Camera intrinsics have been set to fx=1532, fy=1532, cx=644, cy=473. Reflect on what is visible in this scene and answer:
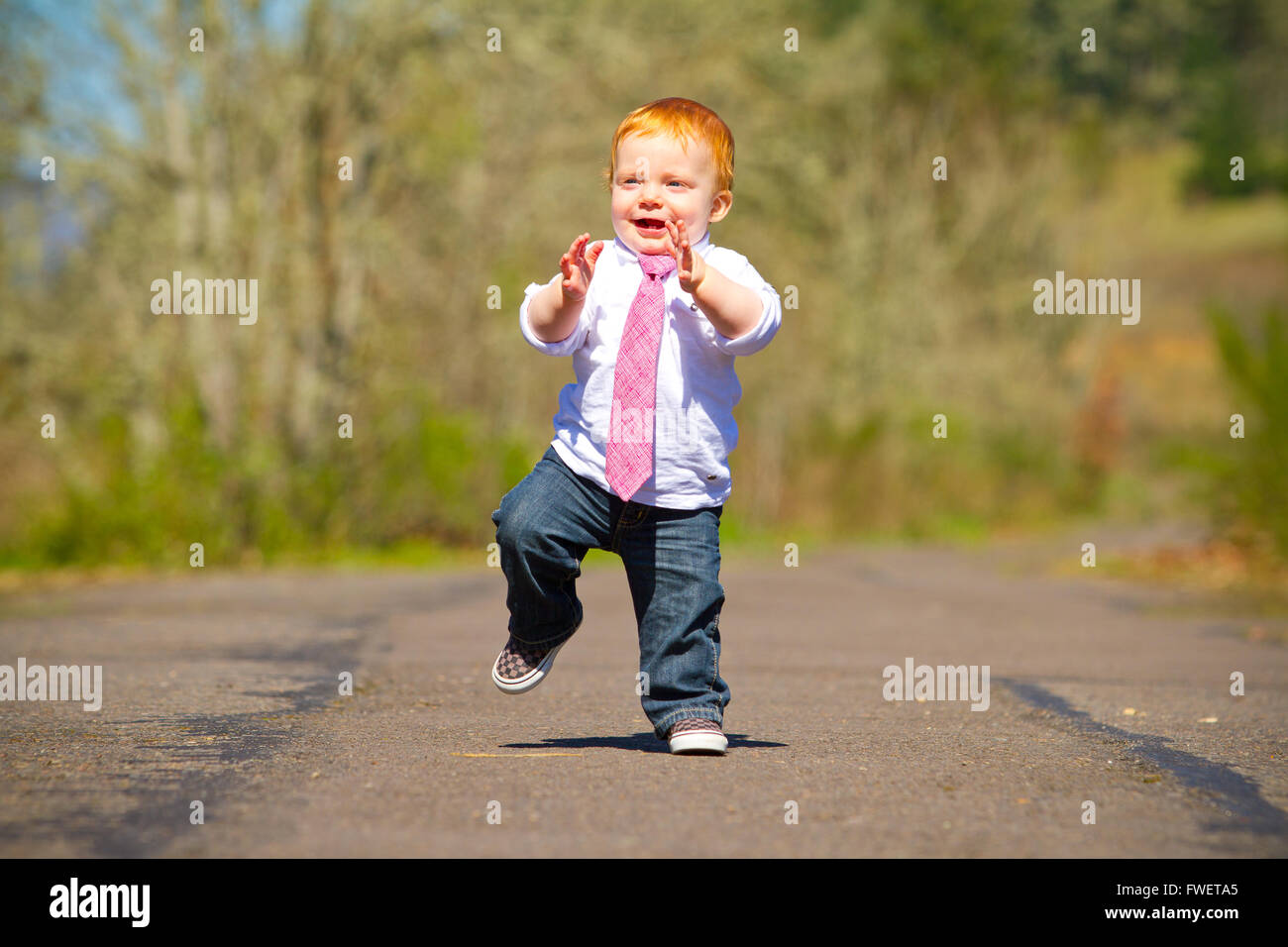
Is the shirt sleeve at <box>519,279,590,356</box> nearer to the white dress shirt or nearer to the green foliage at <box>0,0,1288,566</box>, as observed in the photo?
the white dress shirt

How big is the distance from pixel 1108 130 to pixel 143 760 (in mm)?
41456

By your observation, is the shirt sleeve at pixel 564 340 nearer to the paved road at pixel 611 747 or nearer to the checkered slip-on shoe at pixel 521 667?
the checkered slip-on shoe at pixel 521 667

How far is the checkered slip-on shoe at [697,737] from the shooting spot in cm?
400

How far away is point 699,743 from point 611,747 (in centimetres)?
32

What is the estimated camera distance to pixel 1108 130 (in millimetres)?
41562

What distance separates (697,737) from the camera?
4004 mm

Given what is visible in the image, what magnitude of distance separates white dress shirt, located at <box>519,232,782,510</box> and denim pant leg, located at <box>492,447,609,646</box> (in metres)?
0.06

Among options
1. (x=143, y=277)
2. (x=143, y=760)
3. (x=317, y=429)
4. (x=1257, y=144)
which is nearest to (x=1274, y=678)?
(x=143, y=760)

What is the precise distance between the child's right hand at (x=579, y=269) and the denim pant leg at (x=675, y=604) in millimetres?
603

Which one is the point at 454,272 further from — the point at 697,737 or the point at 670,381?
the point at 697,737

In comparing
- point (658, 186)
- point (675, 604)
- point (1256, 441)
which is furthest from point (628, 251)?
point (1256, 441)

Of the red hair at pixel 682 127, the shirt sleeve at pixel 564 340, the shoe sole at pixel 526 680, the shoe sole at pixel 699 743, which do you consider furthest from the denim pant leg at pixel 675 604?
the red hair at pixel 682 127

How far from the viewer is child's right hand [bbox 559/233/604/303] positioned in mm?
4008
